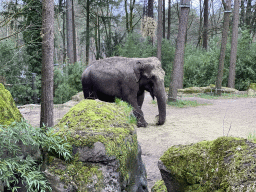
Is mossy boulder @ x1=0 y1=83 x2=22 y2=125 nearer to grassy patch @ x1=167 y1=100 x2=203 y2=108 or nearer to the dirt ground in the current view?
the dirt ground

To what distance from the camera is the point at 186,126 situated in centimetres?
764

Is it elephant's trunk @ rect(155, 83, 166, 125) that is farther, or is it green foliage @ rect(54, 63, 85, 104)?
green foliage @ rect(54, 63, 85, 104)

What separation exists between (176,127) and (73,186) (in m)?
5.89

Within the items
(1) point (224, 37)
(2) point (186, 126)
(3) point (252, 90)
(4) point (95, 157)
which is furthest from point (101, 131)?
(3) point (252, 90)

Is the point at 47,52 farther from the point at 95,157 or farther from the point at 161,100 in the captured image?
the point at 95,157

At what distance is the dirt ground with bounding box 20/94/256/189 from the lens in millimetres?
5773

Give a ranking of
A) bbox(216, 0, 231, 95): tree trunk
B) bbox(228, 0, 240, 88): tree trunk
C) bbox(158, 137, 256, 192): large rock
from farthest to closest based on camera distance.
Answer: bbox(228, 0, 240, 88): tree trunk, bbox(216, 0, 231, 95): tree trunk, bbox(158, 137, 256, 192): large rock

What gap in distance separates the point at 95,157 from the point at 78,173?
0.61 feet

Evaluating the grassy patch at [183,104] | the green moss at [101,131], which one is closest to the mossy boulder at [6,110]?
the green moss at [101,131]

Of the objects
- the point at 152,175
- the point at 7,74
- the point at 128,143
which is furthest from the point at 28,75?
the point at 128,143

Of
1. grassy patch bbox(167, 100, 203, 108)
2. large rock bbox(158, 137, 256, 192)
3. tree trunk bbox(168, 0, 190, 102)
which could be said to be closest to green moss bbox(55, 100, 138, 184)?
large rock bbox(158, 137, 256, 192)

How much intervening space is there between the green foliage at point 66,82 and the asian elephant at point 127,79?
5850mm

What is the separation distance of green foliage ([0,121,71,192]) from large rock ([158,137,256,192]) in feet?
3.11

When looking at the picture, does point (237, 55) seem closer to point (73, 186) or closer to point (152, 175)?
point (152, 175)
